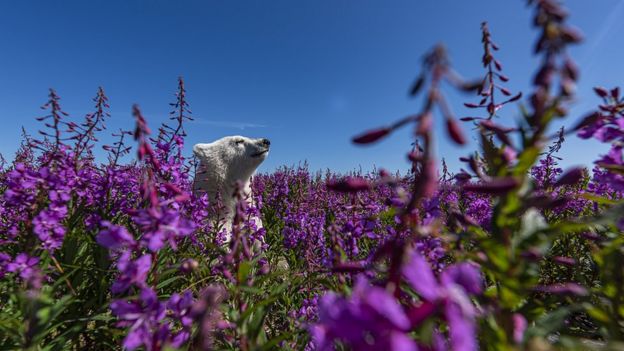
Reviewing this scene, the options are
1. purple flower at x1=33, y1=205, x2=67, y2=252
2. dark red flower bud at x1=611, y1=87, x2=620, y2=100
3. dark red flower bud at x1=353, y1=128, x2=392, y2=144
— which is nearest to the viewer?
dark red flower bud at x1=353, y1=128, x2=392, y2=144

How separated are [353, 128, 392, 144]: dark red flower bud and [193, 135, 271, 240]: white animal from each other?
585 cm

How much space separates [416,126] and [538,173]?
589cm

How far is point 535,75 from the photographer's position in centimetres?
91

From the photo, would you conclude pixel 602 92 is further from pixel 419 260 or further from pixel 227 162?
pixel 227 162

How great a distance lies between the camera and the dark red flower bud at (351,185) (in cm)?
89

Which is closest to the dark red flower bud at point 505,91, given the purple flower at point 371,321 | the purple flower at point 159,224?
the purple flower at point 371,321

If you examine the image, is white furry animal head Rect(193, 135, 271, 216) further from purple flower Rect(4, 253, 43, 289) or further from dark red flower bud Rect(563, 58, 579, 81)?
dark red flower bud Rect(563, 58, 579, 81)

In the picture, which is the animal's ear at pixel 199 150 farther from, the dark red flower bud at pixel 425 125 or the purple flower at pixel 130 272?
the dark red flower bud at pixel 425 125

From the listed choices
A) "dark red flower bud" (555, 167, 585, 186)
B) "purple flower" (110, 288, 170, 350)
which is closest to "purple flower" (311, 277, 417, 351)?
"purple flower" (110, 288, 170, 350)

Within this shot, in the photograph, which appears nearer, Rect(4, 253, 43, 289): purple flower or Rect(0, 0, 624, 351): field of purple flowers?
Rect(0, 0, 624, 351): field of purple flowers

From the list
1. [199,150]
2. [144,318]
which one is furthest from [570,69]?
[199,150]

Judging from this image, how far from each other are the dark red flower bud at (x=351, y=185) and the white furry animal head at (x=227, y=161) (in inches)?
227

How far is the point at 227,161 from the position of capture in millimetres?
6680

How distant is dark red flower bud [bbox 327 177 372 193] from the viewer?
0.89 metres
